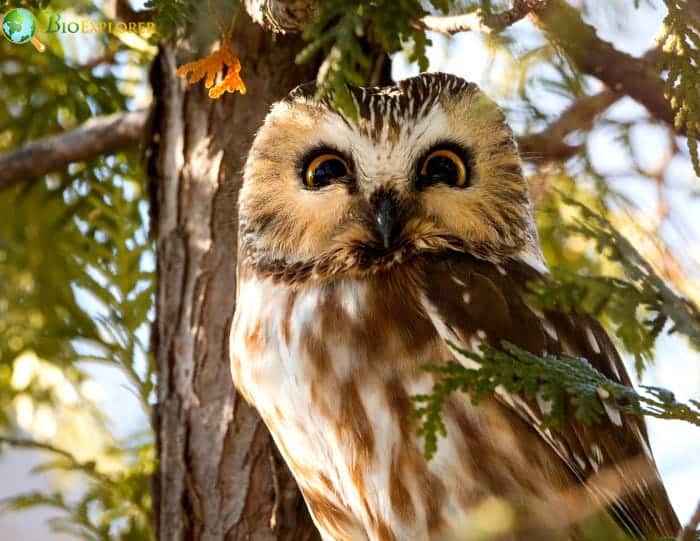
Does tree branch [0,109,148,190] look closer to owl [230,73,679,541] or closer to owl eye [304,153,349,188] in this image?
owl [230,73,679,541]

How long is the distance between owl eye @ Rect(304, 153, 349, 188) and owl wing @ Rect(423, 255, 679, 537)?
346mm

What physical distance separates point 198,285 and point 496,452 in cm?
111

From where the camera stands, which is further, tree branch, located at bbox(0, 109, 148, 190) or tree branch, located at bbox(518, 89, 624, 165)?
tree branch, located at bbox(0, 109, 148, 190)

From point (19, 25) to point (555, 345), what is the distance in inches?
69.9

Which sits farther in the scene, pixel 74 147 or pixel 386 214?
pixel 74 147

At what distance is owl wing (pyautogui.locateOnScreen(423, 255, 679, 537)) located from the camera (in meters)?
2.20

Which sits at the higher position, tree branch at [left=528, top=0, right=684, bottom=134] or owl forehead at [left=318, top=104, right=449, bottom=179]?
tree branch at [left=528, top=0, right=684, bottom=134]

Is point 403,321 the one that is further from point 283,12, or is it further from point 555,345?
point 283,12

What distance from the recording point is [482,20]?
200 cm

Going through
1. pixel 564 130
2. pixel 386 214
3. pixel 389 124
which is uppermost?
pixel 564 130

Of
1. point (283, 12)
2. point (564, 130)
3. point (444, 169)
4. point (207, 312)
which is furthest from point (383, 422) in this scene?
point (564, 130)

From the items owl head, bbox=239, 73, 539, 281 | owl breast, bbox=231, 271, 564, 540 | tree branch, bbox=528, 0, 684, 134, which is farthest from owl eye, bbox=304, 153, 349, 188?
tree branch, bbox=528, 0, 684, 134

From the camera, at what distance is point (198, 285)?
2.86 m

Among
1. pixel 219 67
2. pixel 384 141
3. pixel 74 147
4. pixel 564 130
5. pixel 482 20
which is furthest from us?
pixel 74 147
